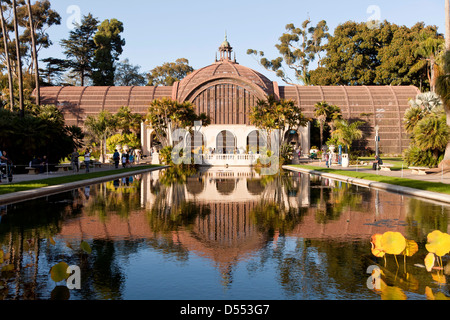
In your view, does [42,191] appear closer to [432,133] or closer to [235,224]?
[235,224]

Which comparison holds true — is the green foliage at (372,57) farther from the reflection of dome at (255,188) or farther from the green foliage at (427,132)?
the reflection of dome at (255,188)

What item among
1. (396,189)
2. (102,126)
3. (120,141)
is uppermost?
(102,126)

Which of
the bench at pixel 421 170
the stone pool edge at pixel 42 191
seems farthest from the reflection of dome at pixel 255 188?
the bench at pixel 421 170

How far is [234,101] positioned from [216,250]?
63333 mm

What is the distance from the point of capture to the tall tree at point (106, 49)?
9012cm

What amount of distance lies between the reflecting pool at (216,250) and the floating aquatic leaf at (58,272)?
47 millimetres

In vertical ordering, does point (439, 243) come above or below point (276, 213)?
above

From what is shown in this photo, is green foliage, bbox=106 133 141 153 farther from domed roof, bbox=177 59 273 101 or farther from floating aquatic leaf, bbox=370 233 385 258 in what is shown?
floating aquatic leaf, bbox=370 233 385 258

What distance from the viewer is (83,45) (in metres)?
95.1

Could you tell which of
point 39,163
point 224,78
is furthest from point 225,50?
point 39,163

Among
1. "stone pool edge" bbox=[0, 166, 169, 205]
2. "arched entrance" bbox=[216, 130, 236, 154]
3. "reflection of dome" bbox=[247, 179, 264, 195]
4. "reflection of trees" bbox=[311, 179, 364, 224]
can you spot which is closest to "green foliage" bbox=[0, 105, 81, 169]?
"stone pool edge" bbox=[0, 166, 169, 205]

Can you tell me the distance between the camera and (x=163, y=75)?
112375 millimetres

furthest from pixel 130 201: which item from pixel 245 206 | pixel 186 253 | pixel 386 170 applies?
pixel 386 170
